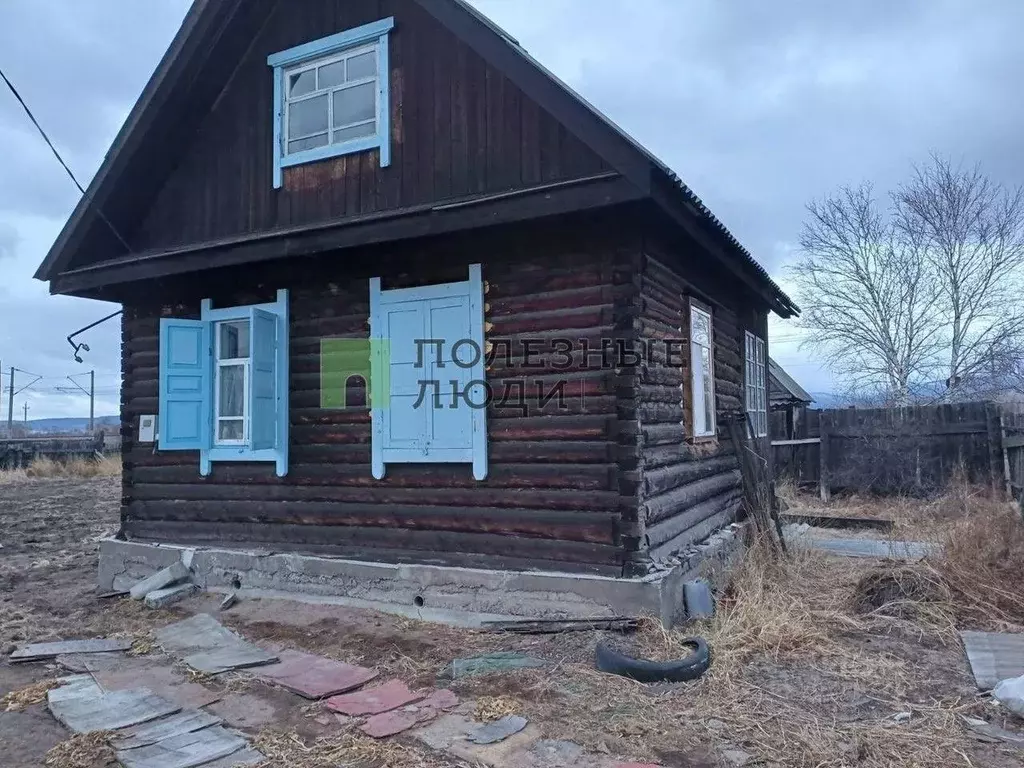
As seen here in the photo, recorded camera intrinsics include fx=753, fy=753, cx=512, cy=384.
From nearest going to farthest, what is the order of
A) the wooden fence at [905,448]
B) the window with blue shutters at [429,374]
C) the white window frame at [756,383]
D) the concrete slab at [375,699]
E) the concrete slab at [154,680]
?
the concrete slab at [375,699] → the concrete slab at [154,680] → the window with blue shutters at [429,374] → the white window frame at [756,383] → the wooden fence at [905,448]

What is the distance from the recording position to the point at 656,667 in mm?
4922

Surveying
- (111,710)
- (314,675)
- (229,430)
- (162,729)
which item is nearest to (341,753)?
(162,729)

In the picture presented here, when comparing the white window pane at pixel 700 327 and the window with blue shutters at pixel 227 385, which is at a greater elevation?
the white window pane at pixel 700 327

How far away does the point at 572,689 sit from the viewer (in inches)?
191

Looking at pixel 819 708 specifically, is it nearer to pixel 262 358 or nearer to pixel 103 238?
pixel 262 358

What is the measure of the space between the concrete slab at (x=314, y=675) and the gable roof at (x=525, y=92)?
403 centimetres

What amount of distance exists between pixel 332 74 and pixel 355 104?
49 cm

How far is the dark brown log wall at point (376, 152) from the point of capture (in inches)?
255

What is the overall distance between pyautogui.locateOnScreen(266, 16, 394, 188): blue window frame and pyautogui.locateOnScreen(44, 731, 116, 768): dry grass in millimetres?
5083

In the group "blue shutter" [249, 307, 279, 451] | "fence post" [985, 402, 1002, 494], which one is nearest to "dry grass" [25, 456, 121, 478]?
"blue shutter" [249, 307, 279, 451]

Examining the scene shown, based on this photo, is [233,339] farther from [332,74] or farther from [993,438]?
[993,438]

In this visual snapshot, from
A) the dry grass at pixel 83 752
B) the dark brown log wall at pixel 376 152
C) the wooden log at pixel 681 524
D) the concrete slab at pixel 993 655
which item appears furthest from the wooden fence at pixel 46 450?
the concrete slab at pixel 993 655

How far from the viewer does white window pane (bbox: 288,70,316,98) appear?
7.70 meters

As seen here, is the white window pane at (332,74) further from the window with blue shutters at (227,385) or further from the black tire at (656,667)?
the black tire at (656,667)
